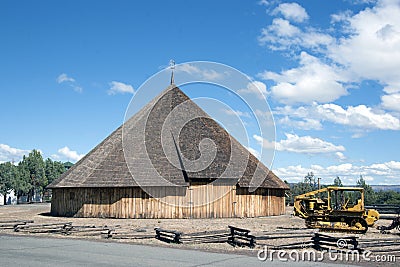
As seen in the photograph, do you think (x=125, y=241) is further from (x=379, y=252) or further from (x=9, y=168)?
(x=9, y=168)

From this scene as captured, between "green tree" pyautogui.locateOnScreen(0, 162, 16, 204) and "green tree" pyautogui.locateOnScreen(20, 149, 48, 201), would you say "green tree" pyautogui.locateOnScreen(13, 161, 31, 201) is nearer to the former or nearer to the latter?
"green tree" pyautogui.locateOnScreen(20, 149, 48, 201)

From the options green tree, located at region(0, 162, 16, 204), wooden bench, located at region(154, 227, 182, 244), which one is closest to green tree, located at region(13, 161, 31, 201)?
green tree, located at region(0, 162, 16, 204)

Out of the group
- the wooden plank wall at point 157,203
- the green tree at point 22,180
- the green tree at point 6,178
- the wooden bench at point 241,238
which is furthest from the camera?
the green tree at point 6,178

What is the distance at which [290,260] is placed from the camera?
15578mm

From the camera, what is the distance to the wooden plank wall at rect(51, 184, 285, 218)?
115ft

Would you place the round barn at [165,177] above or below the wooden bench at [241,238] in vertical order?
above

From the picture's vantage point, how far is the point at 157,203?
35031mm

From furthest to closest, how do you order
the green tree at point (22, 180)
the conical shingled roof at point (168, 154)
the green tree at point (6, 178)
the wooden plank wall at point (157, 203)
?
the green tree at point (6, 178) → the green tree at point (22, 180) → the conical shingled roof at point (168, 154) → the wooden plank wall at point (157, 203)

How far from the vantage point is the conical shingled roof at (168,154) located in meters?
35.7

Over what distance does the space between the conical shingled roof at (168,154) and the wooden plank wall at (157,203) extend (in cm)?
86

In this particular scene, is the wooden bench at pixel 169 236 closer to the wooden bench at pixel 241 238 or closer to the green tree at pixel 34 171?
the wooden bench at pixel 241 238

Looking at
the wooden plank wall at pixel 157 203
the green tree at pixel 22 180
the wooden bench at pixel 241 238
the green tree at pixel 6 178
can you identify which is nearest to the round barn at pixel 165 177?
the wooden plank wall at pixel 157 203

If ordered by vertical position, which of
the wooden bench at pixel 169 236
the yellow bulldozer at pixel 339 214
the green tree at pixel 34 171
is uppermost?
the green tree at pixel 34 171

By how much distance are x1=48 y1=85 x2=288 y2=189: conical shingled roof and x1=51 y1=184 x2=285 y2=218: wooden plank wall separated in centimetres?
86
